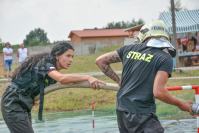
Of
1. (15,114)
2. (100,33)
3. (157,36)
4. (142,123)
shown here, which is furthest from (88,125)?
(100,33)

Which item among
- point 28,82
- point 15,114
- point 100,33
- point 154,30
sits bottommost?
point 15,114

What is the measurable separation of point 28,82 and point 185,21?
34.2 m

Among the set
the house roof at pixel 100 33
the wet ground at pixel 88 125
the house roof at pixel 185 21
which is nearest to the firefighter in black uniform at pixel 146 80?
the wet ground at pixel 88 125

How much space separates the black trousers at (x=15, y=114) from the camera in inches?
240

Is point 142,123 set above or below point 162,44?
below

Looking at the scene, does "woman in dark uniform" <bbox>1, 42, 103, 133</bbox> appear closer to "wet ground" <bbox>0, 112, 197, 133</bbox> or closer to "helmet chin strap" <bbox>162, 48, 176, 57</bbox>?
"helmet chin strap" <bbox>162, 48, 176, 57</bbox>

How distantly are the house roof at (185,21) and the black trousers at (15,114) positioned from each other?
30.3 metres

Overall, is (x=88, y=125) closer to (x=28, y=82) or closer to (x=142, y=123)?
(x=28, y=82)

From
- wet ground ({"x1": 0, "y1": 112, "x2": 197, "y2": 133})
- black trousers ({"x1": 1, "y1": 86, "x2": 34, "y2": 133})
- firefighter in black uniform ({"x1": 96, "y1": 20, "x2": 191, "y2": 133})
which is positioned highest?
firefighter in black uniform ({"x1": 96, "y1": 20, "x2": 191, "y2": 133})

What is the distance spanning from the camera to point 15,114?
241 inches

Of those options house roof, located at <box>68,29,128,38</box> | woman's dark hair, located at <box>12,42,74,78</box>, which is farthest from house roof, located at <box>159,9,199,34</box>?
house roof, located at <box>68,29,128,38</box>

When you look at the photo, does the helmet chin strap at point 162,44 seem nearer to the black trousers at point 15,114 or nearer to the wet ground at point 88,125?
the black trousers at point 15,114

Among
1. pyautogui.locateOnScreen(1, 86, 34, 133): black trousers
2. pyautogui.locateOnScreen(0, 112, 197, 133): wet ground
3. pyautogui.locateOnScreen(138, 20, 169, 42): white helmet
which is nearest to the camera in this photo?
pyautogui.locateOnScreen(138, 20, 169, 42): white helmet

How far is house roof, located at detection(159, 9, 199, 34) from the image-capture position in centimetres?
3772
